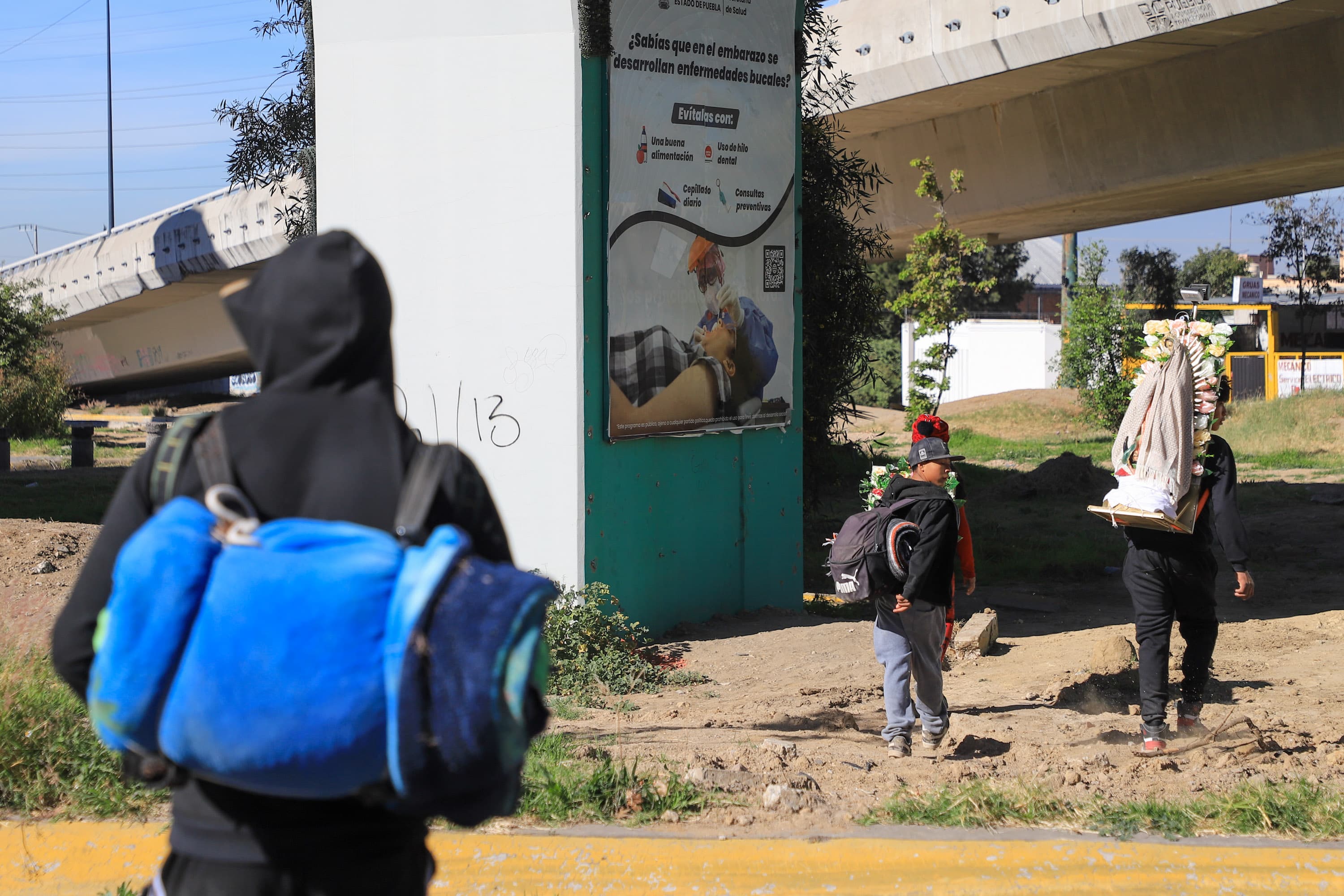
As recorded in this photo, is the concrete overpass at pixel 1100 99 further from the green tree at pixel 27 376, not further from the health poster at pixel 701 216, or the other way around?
the green tree at pixel 27 376

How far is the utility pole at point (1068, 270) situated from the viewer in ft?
96.9

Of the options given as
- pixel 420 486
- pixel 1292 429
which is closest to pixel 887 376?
pixel 1292 429

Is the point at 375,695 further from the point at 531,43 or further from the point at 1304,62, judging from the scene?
the point at 1304,62

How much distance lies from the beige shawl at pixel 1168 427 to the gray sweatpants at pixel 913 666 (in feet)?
4.04

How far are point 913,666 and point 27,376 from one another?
24.9 metres

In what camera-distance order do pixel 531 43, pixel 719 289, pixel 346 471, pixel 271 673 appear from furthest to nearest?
pixel 719 289 < pixel 531 43 < pixel 346 471 < pixel 271 673

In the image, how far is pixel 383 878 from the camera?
1.96 m

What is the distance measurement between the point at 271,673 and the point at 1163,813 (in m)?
3.56

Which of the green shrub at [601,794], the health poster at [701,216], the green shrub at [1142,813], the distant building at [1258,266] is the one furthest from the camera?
the distant building at [1258,266]

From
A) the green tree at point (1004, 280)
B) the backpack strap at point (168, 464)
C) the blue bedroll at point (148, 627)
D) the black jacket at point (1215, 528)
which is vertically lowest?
the black jacket at point (1215, 528)

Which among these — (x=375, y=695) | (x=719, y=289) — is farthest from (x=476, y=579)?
(x=719, y=289)

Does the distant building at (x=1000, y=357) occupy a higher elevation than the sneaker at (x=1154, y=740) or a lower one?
higher

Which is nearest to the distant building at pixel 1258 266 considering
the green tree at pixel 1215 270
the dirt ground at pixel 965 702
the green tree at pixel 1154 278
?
the green tree at pixel 1215 270

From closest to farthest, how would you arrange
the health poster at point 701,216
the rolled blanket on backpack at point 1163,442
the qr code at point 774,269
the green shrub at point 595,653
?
the rolled blanket on backpack at point 1163,442, the green shrub at point 595,653, the health poster at point 701,216, the qr code at point 774,269
